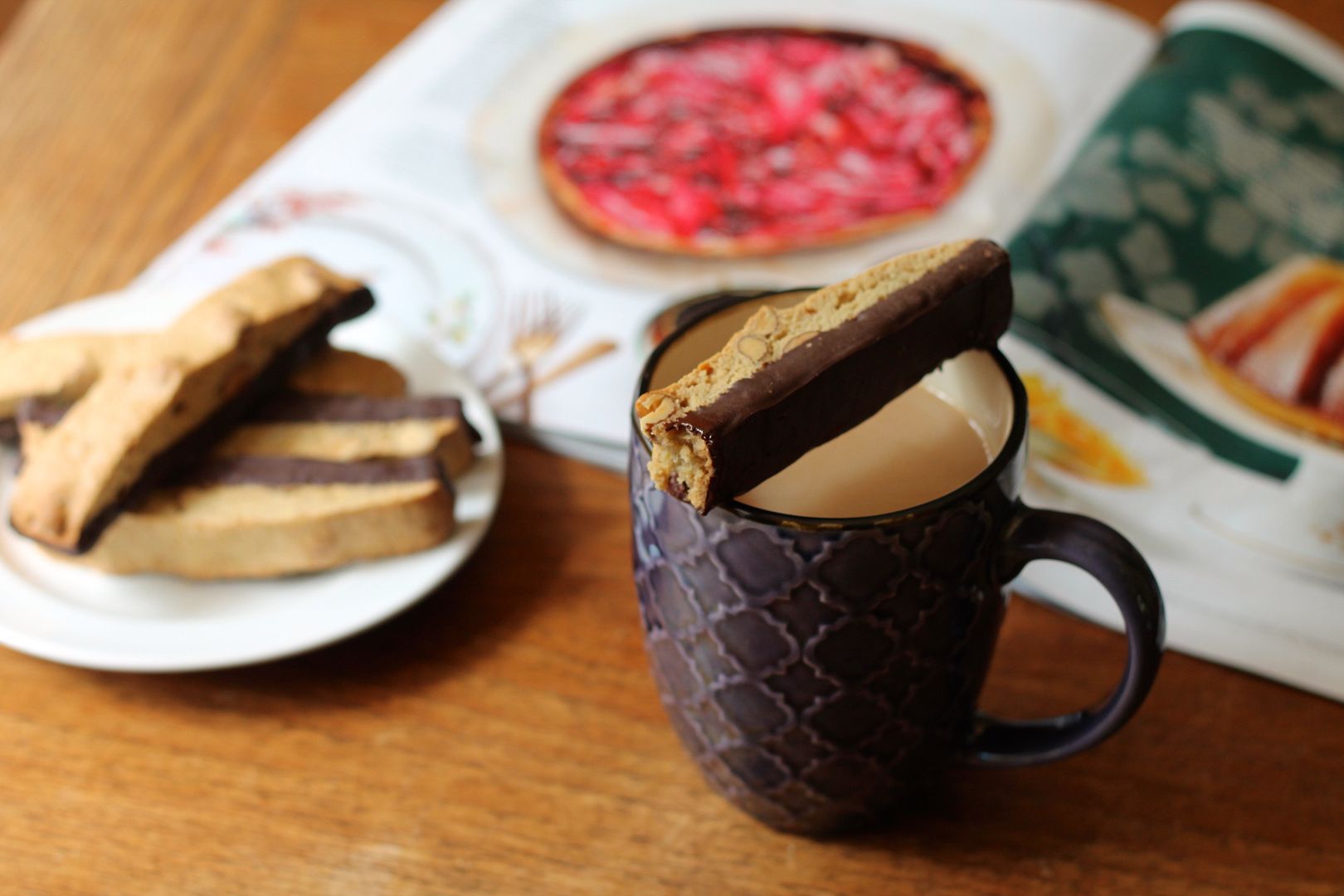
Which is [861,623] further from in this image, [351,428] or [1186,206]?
[1186,206]

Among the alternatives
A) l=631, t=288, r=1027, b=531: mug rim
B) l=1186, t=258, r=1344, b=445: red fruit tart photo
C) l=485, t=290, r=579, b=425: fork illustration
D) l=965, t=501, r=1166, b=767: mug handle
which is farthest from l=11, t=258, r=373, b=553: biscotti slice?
l=1186, t=258, r=1344, b=445: red fruit tart photo

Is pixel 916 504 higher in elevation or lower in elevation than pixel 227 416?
higher

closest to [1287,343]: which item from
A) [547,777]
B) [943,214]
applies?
[943,214]

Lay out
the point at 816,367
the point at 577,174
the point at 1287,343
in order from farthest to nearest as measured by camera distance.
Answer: the point at 577,174 < the point at 1287,343 < the point at 816,367

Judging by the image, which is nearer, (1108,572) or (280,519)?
(1108,572)

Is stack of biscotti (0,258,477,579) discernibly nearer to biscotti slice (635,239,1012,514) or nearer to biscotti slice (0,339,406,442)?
biscotti slice (0,339,406,442)
